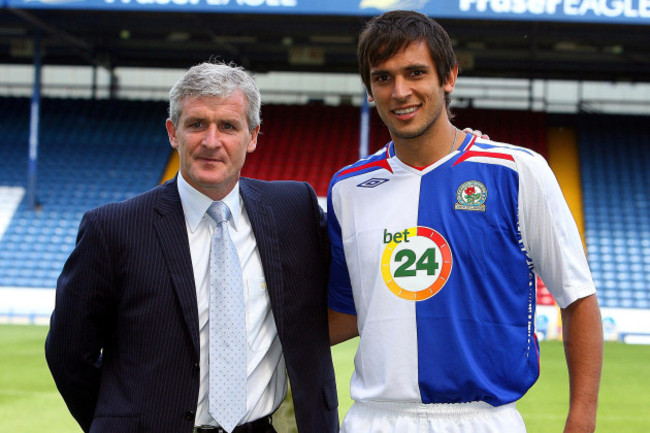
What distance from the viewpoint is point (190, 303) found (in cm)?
258

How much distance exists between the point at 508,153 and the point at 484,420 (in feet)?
2.64

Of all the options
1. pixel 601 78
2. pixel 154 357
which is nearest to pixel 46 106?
pixel 601 78

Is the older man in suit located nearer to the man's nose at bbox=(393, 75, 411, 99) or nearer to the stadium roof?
the man's nose at bbox=(393, 75, 411, 99)

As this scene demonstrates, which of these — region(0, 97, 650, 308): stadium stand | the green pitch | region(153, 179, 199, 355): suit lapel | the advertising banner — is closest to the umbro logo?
region(153, 179, 199, 355): suit lapel

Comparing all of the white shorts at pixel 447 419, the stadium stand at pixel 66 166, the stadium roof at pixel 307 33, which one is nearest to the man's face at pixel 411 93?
the white shorts at pixel 447 419

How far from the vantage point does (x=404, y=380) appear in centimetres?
242

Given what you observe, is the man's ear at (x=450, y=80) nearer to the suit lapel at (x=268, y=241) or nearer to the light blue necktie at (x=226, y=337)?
the suit lapel at (x=268, y=241)

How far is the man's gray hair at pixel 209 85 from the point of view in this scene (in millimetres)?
2615

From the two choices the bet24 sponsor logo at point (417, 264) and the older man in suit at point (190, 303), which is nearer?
the bet24 sponsor logo at point (417, 264)

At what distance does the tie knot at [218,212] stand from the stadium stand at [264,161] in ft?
45.6

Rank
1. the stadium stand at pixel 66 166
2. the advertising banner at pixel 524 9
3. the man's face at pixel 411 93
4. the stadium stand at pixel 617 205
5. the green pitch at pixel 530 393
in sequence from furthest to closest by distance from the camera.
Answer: the stadium stand at pixel 66 166, the stadium stand at pixel 617 205, the advertising banner at pixel 524 9, the green pitch at pixel 530 393, the man's face at pixel 411 93

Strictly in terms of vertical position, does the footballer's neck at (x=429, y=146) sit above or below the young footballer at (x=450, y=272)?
above

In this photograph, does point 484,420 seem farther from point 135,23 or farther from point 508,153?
point 135,23

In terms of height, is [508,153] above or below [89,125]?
below
